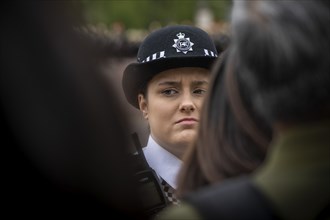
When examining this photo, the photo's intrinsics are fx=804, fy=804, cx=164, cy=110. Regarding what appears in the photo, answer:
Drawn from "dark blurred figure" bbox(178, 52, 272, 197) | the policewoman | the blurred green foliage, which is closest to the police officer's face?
the policewoman

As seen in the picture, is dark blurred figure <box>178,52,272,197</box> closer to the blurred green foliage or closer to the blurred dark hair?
the blurred dark hair

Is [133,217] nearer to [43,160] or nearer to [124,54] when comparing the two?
[43,160]

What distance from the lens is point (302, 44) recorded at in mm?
1648

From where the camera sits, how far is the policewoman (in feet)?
10.9

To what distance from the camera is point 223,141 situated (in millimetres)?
1888

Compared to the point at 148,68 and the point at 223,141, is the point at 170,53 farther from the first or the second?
the point at 223,141

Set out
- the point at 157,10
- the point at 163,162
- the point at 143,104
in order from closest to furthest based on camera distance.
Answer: the point at 163,162
the point at 143,104
the point at 157,10

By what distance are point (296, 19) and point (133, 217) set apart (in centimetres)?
57

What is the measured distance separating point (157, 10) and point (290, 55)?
35.4m

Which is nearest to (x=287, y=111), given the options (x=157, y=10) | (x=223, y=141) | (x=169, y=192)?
(x=223, y=141)

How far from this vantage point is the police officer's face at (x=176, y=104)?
3.34m

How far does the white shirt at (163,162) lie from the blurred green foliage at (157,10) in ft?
91.5

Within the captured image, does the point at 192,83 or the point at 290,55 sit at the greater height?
the point at 192,83

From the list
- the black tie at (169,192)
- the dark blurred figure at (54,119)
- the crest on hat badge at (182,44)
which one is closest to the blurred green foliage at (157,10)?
the crest on hat badge at (182,44)
